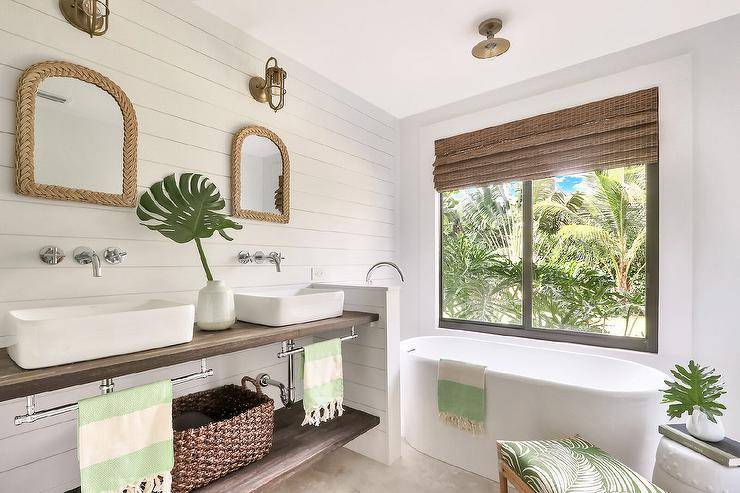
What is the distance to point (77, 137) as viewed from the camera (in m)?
1.50

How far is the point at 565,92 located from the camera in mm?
2600

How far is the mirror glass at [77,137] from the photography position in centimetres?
142

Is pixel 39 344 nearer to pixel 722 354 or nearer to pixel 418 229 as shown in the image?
pixel 418 229

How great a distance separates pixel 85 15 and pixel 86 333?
4.17 feet

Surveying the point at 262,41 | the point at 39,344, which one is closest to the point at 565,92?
the point at 262,41

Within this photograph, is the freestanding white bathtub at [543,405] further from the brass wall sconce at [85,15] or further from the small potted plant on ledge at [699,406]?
the brass wall sconce at [85,15]

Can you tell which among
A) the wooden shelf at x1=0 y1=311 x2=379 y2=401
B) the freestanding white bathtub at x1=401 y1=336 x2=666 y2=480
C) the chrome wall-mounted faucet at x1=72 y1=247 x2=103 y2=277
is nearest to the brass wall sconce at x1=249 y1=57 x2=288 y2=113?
the chrome wall-mounted faucet at x1=72 y1=247 x2=103 y2=277

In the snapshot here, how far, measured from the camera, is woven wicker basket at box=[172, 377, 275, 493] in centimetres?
139

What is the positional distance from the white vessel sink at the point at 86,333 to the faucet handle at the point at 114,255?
21cm

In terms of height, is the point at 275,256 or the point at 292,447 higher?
the point at 275,256

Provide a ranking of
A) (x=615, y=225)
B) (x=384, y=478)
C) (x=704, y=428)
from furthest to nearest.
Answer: (x=615, y=225) → (x=384, y=478) → (x=704, y=428)

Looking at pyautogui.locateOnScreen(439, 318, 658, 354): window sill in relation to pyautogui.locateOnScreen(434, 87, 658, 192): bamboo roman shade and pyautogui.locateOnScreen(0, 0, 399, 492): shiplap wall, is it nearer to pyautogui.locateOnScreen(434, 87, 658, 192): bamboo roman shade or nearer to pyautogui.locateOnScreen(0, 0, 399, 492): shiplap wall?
pyautogui.locateOnScreen(0, 0, 399, 492): shiplap wall

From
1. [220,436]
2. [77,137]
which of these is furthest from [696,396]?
[77,137]

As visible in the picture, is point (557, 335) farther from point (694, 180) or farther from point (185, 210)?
point (185, 210)
